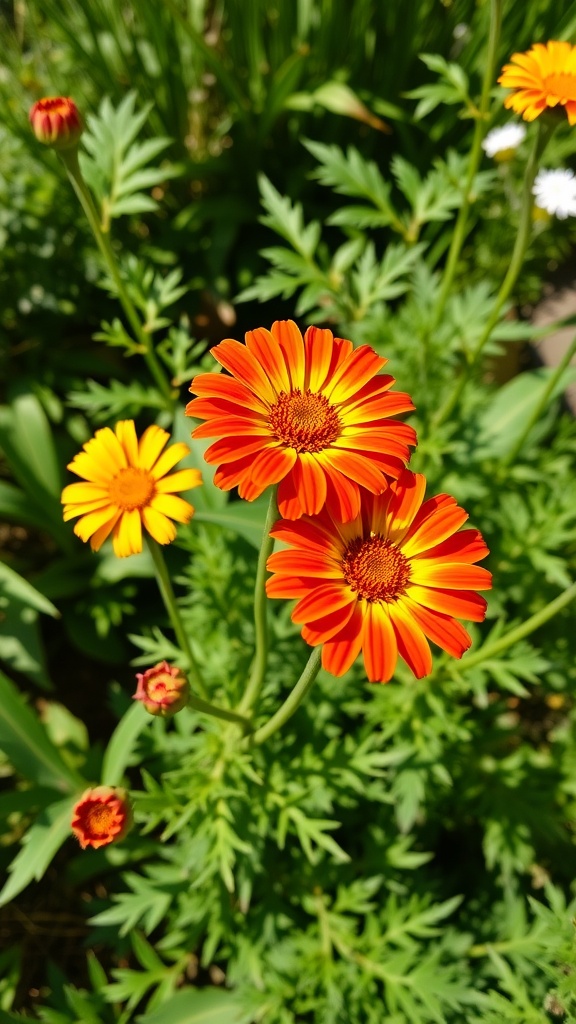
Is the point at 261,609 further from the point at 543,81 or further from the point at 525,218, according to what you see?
the point at 543,81

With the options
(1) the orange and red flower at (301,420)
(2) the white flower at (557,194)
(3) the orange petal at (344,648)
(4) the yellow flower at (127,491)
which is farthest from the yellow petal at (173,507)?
(2) the white flower at (557,194)

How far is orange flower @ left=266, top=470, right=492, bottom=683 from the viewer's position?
728 mm

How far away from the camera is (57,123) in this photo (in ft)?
3.17

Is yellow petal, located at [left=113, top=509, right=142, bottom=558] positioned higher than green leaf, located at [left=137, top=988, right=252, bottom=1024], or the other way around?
yellow petal, located at [left=113, top=509, right=142, bottom=558]

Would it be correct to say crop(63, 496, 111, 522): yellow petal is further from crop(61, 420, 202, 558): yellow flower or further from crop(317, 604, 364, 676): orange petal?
crop(317, 604, 364, 676): orange petal

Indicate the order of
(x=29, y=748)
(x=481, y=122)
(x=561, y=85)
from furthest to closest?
(x=29, y=748) → (x=481, y=122) → (x=561, y=85)

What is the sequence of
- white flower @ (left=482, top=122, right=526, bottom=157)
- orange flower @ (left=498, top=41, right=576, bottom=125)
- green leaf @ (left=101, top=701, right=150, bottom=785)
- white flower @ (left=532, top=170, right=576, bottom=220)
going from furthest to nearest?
white flower @ (left=482, top=122, right=526, bottom=157), white flower @ (left=532, top=170, right=576, bottom=220), green leaf @ (left=101, top=701, right=150, bottom=785), orange flower @ (left=498, top=41, right=576, bottom=125)

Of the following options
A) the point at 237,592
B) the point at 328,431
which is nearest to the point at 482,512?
the point at 237,592

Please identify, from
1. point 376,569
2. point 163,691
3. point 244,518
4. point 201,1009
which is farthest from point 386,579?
point 201,1009

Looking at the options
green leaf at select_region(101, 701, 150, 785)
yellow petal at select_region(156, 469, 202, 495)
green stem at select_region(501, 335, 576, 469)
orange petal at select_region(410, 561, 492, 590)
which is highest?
green stem at select_region(501, 335, 576, 469)

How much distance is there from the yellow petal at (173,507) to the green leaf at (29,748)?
77cm

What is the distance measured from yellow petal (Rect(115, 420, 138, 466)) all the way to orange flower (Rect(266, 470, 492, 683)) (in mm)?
270

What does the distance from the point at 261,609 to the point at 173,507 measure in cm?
16

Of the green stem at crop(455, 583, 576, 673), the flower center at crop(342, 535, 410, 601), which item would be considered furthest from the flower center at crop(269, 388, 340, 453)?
the green stem at crop(455, 583, 576, 673)
